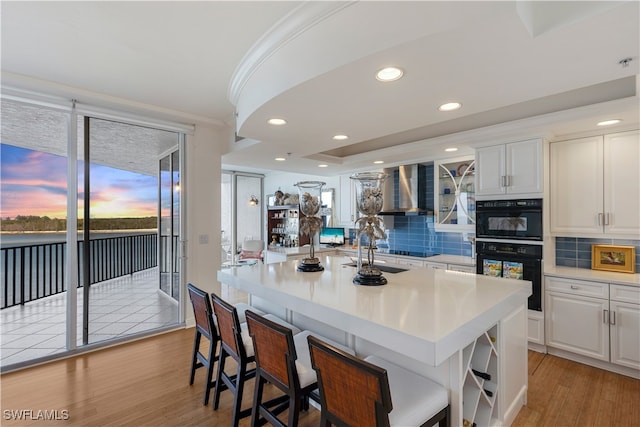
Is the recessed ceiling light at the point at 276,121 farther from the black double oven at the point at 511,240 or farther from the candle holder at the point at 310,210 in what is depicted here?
the black double oven at the point at 511,240

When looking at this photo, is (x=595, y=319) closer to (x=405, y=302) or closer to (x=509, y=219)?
(x=509, y=219)

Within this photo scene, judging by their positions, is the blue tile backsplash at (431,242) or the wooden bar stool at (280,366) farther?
the blue tile backsplash at (431,242)

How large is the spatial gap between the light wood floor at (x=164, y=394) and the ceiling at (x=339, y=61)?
225 cm

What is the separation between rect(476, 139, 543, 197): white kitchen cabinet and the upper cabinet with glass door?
0.38m

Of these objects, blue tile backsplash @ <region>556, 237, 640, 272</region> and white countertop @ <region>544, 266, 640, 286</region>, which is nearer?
white countertop @ <region>544, 266, 640, 286</region>

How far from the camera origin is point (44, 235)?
11.1ft

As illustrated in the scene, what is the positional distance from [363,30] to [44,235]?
408 cm

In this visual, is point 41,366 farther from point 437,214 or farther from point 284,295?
point 437,214

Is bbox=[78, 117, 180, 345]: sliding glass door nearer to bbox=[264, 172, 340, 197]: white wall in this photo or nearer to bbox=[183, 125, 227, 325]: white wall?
bbox=[183, 125, 227, 325]: white wall

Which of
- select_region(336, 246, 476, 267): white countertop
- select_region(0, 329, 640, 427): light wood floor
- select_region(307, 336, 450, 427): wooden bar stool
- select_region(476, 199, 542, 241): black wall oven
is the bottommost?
select_region(0, 329, 640, 427): light wood floor

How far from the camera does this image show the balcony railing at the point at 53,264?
4.11 metres

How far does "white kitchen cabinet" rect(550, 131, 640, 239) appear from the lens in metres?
2.73

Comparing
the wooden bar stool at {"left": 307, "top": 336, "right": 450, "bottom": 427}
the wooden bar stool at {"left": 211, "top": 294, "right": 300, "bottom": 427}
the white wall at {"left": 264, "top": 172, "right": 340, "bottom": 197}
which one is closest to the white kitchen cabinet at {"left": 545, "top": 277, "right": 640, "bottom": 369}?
the wooden bar stool at {"left": 307, "top": 336, "right": 450, "bottom": 427}

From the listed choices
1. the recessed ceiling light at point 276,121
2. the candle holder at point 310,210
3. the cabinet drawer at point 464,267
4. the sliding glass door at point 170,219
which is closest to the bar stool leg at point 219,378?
the candle holder at point 310,210
